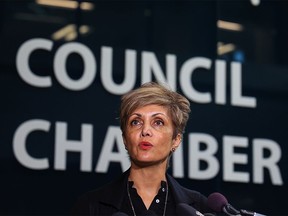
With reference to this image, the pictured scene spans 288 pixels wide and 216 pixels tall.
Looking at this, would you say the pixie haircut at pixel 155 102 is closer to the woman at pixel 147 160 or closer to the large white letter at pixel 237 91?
the woman at pixel 147 160

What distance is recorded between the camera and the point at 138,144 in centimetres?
301

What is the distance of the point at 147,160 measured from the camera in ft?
9.94

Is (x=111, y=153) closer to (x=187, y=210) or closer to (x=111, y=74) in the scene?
(x=111, y=74)

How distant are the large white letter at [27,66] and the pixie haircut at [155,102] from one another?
9.32ft

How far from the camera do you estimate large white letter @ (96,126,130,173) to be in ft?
19.8

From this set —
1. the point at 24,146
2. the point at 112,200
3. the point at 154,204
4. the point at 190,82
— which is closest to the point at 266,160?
the point at 190,82

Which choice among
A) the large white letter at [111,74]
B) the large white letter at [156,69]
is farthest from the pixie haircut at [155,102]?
the large white letter at [156,69]

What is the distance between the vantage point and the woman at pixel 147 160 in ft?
9.98

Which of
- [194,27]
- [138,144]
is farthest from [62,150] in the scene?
[138,144]

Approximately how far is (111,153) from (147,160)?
306 cm

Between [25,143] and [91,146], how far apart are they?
0.54 metres

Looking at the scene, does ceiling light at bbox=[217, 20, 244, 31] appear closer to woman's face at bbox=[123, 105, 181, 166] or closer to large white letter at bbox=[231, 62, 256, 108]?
large white letter at bbox=[231, 62, 256, 108]

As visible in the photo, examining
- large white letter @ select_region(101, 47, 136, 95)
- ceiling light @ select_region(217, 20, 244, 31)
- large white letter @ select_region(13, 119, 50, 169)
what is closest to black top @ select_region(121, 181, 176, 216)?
large white letter @ select_region(13, 119, 50, 169)

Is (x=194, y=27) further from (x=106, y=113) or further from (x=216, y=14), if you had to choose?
(x=106, y=113)
